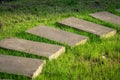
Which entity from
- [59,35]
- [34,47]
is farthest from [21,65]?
[59,35]

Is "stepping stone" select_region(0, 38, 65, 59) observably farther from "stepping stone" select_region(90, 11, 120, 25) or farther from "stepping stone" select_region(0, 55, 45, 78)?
"stepping stone" select_region(90, 11, 120, 25)

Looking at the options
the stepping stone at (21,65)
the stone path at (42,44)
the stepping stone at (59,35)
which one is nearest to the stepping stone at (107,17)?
the stone path at (42,44)

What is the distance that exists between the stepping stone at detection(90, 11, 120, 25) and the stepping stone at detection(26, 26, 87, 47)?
107cm

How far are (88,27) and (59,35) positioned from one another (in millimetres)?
584

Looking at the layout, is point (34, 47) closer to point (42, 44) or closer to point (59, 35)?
point (42, 44)

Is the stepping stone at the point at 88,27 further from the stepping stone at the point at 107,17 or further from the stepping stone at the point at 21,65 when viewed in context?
the stepping stone at the point at 21,65

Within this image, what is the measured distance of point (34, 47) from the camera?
3334 mm

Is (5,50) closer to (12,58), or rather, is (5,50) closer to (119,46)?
(12,58)

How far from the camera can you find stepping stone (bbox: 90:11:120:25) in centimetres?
473

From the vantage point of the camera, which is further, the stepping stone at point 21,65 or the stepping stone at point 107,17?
the stepping stone at point 107,17

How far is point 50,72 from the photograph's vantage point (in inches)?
113

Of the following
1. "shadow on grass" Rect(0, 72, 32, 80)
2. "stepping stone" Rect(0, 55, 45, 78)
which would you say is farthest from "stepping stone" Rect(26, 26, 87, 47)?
"shadow on grass" Rect(0, 72, 32, 80)

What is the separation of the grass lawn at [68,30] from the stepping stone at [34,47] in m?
0.07

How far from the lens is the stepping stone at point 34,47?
3.18 metres
